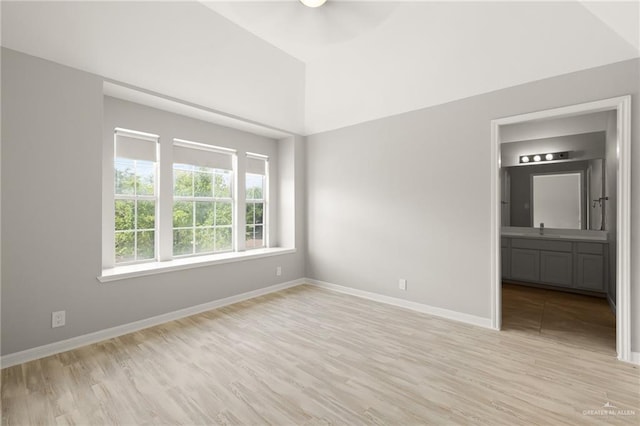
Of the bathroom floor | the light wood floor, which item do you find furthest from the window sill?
the bathroom floor

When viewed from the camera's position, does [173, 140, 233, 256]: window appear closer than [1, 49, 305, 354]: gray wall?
No

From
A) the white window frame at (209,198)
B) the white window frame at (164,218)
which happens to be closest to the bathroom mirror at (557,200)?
the white window frame at (164,218)

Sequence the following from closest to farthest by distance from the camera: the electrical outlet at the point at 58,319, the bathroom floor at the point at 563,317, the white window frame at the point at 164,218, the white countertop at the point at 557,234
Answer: the electrical outlet at the point at 58,319 < the bathroom floor at the point at 563,317 < the white window frame at the point at 164,218 < the white countertop at the point at 557,234

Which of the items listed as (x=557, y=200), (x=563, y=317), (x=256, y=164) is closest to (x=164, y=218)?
(x=256, y=164)

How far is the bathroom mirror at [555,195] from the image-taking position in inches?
179

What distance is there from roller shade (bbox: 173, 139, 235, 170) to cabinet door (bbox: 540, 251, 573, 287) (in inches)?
207

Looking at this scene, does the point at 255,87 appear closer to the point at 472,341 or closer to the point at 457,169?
the point at 457,169

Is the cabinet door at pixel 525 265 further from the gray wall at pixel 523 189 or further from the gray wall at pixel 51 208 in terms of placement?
the gray wall at pixel 51 208

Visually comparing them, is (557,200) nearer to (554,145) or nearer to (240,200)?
(554,145)

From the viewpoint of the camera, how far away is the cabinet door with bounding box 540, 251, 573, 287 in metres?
4.46

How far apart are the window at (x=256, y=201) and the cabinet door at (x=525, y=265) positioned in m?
4.34

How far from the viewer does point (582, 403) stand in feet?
6.35

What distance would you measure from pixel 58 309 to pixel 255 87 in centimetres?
308

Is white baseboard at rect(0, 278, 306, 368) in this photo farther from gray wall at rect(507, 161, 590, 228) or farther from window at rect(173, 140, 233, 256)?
gray wall at rect(507, 161, 590, 228)
